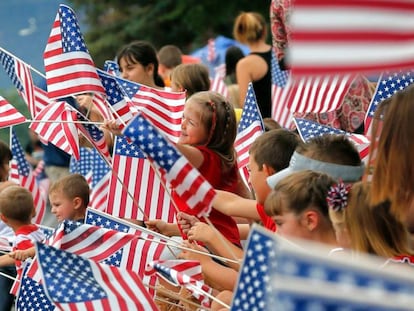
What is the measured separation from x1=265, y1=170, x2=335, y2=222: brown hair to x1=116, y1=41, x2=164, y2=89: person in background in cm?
379

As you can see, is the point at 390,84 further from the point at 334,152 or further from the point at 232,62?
the point at 232,62

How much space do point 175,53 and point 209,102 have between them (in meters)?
4.73

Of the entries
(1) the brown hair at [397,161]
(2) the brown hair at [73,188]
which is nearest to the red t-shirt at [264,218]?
(1) the brown hair at [397,161]

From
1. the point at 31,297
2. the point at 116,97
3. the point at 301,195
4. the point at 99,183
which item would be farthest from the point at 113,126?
the point at 99,183

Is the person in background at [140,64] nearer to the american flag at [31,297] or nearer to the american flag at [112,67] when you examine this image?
the american flag at [112,67]

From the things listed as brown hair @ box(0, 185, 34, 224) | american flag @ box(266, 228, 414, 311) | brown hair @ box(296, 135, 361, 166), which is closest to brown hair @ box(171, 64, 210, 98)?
brown hair @ box(0, 185, 34, 224)

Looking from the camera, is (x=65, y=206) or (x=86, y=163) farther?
(x=86, y=163)

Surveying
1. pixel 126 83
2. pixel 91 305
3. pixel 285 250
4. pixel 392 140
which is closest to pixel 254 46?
pixel 126 83

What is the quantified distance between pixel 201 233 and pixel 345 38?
8.89 ft

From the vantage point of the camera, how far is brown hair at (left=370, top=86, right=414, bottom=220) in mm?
4770

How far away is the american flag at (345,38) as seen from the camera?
12.3 feet

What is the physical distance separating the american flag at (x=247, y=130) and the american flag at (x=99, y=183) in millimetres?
1774

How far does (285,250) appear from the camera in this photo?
12.0ft

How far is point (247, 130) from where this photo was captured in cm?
822
